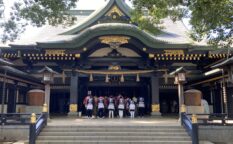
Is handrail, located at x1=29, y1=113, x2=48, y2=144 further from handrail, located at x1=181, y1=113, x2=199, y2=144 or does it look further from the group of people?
handrail, located at x1=181, y1=113, x2=199, y2=144

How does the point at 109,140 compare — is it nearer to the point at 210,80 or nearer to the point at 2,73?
the point at 2,73

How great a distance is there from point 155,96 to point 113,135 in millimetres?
Result: 6508

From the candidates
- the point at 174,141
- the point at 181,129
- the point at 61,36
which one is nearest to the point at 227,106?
the point at 181,129

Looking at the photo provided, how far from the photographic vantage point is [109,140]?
10.0 meters

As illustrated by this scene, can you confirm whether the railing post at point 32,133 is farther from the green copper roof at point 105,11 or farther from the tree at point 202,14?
the green copper roof at point 105,11

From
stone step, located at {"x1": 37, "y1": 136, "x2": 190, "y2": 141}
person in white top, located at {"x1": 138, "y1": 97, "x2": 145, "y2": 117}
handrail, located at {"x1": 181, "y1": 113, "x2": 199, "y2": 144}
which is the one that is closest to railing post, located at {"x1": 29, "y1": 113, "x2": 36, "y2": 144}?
stone step, located at {"x1": 37, "y1": 136, "x2": 190, "y2": 141}

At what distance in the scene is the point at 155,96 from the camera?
1627 centimetres

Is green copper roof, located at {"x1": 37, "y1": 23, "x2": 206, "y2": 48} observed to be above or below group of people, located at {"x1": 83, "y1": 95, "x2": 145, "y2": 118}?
above

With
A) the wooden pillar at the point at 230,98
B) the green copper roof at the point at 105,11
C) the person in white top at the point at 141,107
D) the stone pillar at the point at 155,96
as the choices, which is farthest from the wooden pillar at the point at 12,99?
the wooden pillar at the point at 230,98

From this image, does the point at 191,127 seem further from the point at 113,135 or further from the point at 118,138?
the point at 113,135

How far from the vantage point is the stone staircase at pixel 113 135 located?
9906 mm

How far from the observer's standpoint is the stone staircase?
991 cm

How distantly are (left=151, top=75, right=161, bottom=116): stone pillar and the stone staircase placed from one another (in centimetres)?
509

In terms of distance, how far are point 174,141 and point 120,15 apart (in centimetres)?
1101
